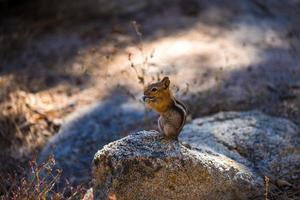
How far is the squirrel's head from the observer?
5.57m

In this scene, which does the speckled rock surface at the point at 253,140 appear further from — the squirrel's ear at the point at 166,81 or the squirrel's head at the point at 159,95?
the squirrel's ear at the point at 166,81

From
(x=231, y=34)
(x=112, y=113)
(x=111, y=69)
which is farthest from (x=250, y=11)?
(x=112, y=113)

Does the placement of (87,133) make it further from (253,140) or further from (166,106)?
(166,106)

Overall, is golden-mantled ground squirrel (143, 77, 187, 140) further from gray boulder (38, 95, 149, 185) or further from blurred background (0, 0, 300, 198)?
gray boulder (38, 95, 149, 185)

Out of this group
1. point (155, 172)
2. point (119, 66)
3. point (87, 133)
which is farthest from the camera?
point (119, 66)

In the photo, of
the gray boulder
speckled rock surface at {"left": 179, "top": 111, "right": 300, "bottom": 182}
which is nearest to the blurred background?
the gray boulder

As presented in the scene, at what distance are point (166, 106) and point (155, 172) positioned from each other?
552mm

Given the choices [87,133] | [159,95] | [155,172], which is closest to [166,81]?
[159,95]

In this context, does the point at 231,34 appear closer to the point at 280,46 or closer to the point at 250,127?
the point at 280,46

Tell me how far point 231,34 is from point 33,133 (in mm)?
3218

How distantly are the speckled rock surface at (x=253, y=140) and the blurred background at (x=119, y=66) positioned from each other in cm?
59

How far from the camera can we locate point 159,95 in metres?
5.59

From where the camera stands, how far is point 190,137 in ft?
22.4

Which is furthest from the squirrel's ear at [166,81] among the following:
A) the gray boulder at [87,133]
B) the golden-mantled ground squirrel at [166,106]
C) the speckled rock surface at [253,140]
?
the gray boulder at [87,133]
